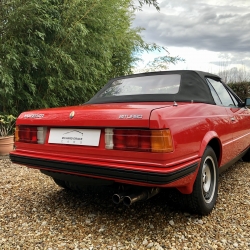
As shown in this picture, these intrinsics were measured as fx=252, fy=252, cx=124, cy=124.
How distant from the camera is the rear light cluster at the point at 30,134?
6.66ft

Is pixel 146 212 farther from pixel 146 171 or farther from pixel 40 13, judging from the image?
pixel 40 13

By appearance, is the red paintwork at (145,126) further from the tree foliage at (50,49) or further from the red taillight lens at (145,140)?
the tree foliage at (50,49)

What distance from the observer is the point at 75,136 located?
1845 mm

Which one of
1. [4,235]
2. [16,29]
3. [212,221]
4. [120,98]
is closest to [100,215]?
[4,235]

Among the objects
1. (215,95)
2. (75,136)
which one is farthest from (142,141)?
(215,95)

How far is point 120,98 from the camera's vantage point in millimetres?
2428

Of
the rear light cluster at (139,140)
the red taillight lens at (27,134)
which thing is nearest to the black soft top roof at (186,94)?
the rear light cluster at (139,140)

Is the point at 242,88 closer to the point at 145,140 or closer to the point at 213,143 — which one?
the point at 213,143

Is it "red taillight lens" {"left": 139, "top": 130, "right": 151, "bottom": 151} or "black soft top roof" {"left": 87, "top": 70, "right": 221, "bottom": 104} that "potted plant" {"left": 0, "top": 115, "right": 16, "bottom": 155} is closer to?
"black soft top roof" {"left": 87, "top": 70, "right": 221, "bottom": 104}

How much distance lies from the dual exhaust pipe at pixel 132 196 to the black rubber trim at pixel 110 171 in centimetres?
13

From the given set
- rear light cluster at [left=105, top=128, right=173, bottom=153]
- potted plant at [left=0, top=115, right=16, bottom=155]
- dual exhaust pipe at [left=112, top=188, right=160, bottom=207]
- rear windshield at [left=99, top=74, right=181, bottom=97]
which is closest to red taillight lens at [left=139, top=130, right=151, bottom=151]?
rear light cluster at [left=105, top=128, right=173, bottom=153]

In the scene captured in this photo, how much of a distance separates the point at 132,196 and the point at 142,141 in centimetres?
37

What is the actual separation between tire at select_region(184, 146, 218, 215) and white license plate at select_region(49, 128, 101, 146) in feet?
2.72

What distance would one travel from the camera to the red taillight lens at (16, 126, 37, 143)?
2074 mm
